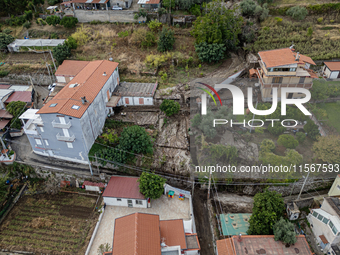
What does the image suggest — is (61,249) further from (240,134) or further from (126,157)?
(240,134)

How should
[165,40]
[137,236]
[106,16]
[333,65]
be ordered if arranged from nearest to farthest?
[137,236] < [333,65] < [165,40] < [106,16]

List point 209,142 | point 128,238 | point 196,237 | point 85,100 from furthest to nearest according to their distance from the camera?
point 209,142 < point 85,100 < point 196,237 < point 128,238

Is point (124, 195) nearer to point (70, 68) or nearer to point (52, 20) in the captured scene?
point (70, 68)

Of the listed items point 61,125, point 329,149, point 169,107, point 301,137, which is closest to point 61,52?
point 61,125

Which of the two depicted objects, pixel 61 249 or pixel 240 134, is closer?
pixel 61 249

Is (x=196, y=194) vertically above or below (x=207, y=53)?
below

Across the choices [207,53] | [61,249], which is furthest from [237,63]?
[61,249]

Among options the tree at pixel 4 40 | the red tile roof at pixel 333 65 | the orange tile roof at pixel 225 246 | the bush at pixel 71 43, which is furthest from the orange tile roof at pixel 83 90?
the red tile roof at pixel 333 65
